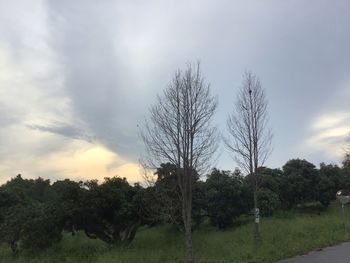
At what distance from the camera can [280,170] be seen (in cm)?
4269

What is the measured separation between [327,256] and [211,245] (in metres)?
6.98

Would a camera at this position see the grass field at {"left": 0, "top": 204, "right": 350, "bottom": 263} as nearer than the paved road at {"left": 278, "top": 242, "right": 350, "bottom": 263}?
No

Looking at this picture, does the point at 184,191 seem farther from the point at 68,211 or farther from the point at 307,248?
the point at 68,211

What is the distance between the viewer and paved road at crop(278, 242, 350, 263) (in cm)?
1713

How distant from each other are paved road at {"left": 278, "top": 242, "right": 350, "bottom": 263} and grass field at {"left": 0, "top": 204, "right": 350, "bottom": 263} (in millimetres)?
854

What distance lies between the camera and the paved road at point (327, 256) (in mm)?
17134

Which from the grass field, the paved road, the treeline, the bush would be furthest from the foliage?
the paved road

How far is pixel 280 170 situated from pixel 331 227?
14274 millimetres

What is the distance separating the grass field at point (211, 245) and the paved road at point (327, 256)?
85 cm

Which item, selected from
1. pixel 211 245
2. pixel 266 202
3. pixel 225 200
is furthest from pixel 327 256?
pixel 266 202

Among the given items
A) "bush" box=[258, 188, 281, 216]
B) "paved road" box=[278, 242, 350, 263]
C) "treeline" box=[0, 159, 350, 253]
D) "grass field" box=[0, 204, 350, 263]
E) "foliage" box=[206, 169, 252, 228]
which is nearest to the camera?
"paved road" box=[278, 242, 350, 263]

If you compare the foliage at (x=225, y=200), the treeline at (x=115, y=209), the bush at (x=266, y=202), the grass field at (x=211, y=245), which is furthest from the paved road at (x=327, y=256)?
the bush at (x=266, y=202)

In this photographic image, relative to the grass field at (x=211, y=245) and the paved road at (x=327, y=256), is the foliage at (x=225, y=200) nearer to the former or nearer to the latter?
the grass field at (x=211, y=245)

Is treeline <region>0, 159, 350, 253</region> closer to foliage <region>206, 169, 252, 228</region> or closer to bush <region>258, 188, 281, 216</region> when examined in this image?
foliage <region>206, 169, 252, 228</region>
